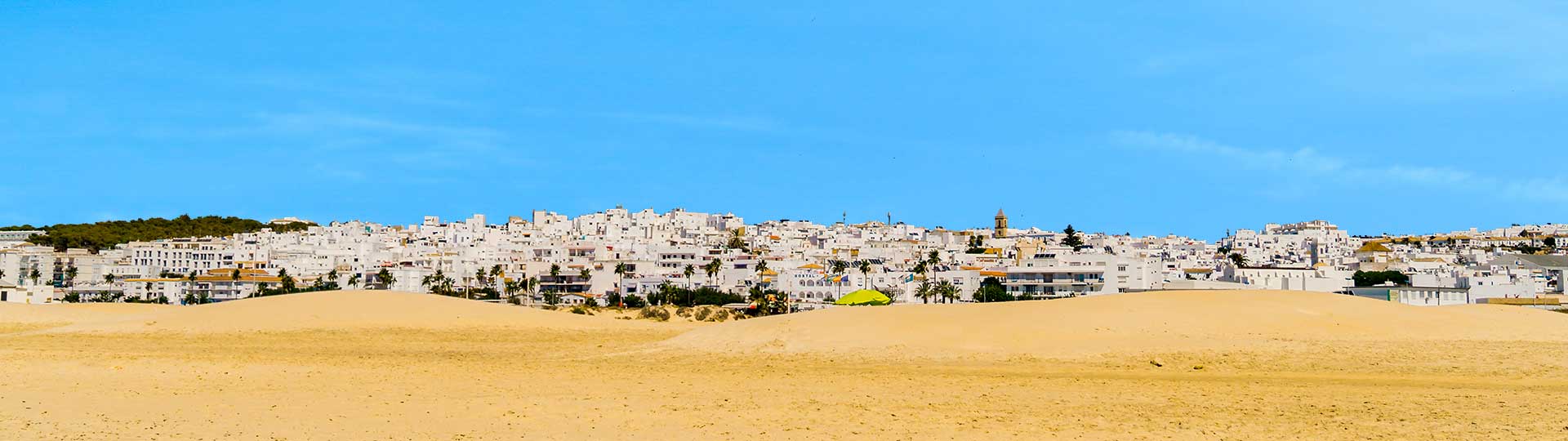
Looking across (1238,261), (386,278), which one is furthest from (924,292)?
(1238,261)

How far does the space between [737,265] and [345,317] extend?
5859 centimetres

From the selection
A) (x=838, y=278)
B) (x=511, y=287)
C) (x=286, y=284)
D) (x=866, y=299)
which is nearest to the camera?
(x=866, y=299)

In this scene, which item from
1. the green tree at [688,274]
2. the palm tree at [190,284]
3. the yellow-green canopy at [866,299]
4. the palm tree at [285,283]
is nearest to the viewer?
the yellow-green canopy at [866,299]

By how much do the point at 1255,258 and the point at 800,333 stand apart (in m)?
114

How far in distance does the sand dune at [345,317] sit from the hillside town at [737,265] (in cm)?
3126

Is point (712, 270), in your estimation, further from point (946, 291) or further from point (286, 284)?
point (286, 284)

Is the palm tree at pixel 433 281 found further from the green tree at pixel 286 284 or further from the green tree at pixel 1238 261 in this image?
the green tree at pixel 1238 261

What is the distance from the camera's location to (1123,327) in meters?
32.7

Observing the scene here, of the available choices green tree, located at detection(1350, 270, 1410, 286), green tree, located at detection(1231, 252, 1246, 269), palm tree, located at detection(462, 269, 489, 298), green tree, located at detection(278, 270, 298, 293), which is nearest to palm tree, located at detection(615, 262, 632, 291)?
palm tree, located at detection(462, 269, 489, 298)

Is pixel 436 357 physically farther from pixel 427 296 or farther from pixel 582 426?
pixel 427 296

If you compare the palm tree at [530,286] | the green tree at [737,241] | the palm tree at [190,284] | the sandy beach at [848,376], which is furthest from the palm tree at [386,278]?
the sandy beach at [848,376]

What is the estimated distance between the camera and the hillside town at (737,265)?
8094 centimetres

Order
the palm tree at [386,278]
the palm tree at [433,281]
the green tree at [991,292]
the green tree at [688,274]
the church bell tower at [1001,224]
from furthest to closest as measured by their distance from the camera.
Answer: the church bell tower at [1001,224] < the palm tree at [386,278] < the palm tree at [433,281] < the green tree at [688,274] < the green tree at [991,292]

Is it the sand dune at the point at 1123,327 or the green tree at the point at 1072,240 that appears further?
the green tree at the point at 1072,240
